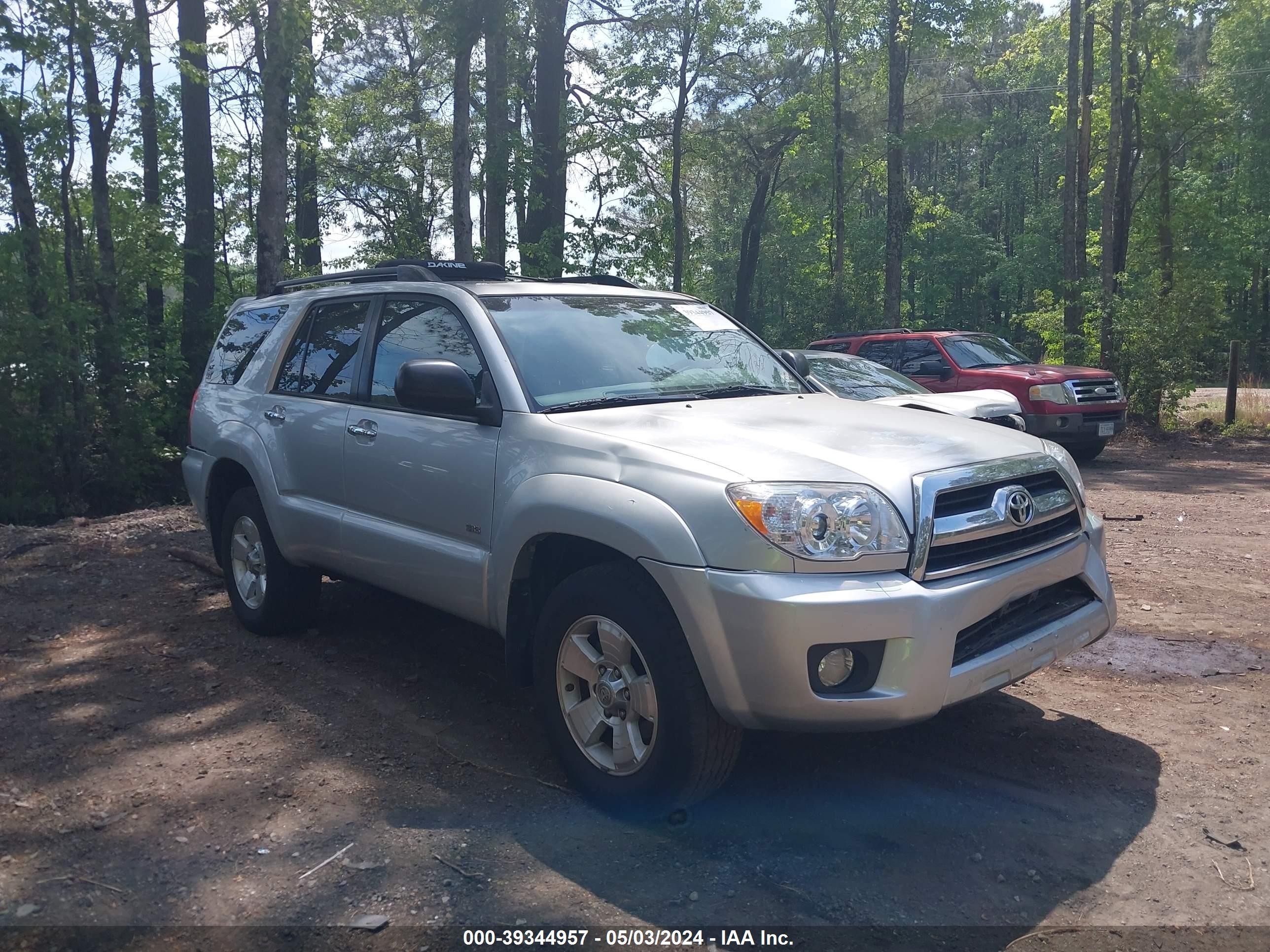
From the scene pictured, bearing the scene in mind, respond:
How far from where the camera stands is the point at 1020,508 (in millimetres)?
3615

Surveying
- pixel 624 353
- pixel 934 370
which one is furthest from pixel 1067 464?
pixel 934 370

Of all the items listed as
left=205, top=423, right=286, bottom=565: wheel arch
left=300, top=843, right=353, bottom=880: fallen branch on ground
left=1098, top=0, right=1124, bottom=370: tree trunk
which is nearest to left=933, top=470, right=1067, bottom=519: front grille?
left=300, top=843, right=353, bottom=880: fallen branch on ground

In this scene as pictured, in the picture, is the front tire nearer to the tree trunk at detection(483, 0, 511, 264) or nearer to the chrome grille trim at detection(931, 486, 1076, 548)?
the chrome grille trim at detection(931, 486, 1076, 548)

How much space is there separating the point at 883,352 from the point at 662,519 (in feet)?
39.8

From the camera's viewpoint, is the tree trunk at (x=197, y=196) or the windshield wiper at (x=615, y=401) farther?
the tree trunk at (x=197, y=196)

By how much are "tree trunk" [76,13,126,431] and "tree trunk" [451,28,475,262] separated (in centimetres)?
431

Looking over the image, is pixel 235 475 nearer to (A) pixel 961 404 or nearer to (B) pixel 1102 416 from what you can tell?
(A) pixel 961 404

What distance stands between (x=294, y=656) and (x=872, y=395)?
20.4 ft

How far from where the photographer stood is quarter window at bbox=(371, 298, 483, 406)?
4.56 m

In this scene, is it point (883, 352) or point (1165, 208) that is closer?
point (883, 352)

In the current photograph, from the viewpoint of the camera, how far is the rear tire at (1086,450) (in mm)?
13805

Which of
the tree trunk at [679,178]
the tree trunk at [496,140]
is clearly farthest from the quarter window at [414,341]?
the tree trunk at [679,178]

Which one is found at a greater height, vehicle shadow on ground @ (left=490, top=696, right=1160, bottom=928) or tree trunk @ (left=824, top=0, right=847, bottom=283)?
tree trunk @ (left=824, top=0, right=847, bottom=283)

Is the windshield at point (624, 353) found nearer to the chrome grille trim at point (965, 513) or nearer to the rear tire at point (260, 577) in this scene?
the chrome grille trim at point (965, 513)
